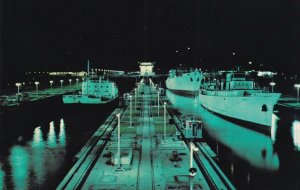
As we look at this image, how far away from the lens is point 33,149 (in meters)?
35.5

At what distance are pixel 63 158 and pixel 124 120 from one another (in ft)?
70.9

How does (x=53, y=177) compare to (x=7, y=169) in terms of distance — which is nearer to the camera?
(x=53, y=177)

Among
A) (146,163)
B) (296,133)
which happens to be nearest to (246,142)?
(296,133)

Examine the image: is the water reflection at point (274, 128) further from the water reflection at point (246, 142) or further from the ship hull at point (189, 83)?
the ship hull at point (189, 83)

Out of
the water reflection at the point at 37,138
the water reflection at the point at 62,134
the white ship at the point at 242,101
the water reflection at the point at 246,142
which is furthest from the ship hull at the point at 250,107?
the water reflection at the point at 37,138

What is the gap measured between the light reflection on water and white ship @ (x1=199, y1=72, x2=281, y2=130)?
23129mm

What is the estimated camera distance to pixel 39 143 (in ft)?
127

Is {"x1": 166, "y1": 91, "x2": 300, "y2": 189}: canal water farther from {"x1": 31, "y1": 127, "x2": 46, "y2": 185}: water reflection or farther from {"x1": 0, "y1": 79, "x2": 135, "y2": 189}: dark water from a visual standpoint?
{"x1": 31, "y1": 127, "x2": 46, "y2": 185}: water reflection

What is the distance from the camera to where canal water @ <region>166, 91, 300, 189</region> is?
1040 inches

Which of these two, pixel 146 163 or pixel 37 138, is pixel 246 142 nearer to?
pixel 146 163

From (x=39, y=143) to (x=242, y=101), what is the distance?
2713cm

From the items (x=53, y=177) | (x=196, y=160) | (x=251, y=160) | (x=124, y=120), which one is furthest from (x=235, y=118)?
(x=53, y=177)

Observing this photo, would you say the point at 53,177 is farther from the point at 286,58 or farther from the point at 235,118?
the point at 286,58

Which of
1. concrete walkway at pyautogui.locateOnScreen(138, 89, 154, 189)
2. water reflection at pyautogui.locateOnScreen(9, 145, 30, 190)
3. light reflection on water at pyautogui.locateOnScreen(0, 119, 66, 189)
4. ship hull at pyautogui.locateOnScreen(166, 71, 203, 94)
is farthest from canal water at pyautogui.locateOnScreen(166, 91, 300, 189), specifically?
ship hull at pyautogui.locateOnScreen(166, 71, 203, 94)
